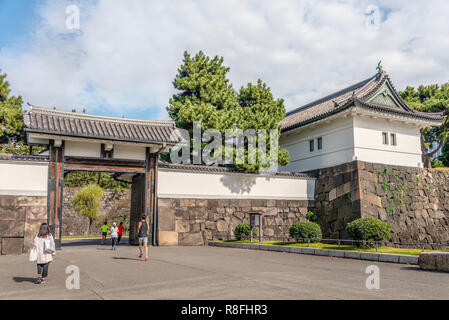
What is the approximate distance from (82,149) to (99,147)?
829 millimetres

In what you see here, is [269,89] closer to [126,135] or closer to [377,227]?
[126,135]

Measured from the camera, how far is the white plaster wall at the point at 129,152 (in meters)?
19.9

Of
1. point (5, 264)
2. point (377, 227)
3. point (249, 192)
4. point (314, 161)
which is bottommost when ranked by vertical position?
point (5, 264)

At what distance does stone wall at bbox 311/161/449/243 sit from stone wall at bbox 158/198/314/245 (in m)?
2.02

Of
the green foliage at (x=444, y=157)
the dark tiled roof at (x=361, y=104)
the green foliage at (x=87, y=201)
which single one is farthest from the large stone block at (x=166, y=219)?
the green foliage at (x=444, y=157)

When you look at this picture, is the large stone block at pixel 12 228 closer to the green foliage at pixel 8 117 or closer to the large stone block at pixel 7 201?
the large stone block at pixel 7 201

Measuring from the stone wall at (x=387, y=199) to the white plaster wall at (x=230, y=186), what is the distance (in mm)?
1583

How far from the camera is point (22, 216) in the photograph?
1722 centimetres

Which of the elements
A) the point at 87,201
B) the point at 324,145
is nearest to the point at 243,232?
the point at 324,145

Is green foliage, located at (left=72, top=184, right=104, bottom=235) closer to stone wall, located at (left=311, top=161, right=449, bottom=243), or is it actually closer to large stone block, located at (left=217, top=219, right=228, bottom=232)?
large stone block, located at (left=217, top=219, right=228, bottom=232)

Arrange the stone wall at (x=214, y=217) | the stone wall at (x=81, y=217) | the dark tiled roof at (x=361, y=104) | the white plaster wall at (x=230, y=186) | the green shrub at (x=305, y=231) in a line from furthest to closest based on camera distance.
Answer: the stone wall at (x=81, y=217), the dark tiled roof at (x=361, y=104), the white plaster wall at (x=230, y=186), the stone wall at (x=214, y=217), the green shrub at (x=305, y=231)

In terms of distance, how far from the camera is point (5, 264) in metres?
12.6

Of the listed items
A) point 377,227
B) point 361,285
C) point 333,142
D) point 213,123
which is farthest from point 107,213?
point 361,285
